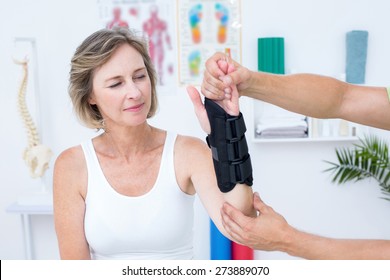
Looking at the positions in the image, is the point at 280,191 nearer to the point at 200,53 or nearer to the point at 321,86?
the point at 200,53

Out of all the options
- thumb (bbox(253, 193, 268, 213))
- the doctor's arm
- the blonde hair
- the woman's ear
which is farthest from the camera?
the woman's ear

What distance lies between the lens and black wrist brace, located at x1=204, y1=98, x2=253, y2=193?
3.89 ft

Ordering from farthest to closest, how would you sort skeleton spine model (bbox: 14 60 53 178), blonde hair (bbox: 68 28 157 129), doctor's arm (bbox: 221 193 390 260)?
skeleton spine model (bbox: 14 60 53 178) < blonde hair (bbox: 68 28 157 129) < doctor's arm (bbox: 221 193 390 260)

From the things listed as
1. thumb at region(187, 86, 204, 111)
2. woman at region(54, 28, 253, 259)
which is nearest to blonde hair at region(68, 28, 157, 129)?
woman at region(54, 28, 253, 259)

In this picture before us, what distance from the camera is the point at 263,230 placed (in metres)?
1.19

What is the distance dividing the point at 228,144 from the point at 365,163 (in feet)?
5.31

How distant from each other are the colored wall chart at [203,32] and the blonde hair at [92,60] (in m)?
1.09

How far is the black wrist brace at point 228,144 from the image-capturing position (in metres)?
1.18

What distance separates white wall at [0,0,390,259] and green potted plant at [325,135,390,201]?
0.06 m

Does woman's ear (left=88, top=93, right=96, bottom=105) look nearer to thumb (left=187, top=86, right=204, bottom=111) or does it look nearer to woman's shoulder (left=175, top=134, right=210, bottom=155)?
woman's shoulder (left=175, top=134, right=210, bottom=155)

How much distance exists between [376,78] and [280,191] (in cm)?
83

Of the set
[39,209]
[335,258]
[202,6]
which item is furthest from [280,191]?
[335,258]

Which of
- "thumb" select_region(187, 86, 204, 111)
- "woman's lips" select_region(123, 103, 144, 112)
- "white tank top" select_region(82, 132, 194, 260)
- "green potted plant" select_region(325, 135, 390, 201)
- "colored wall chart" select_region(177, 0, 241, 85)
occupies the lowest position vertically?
"green potted plant" select_region(325, 135, 390, 201)
